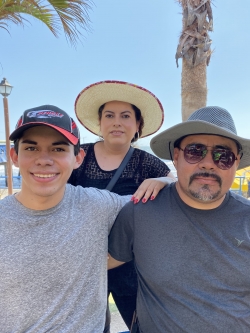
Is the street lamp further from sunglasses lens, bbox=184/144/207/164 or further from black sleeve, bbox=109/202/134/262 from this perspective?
sunglasses lens, bbox=184/144/207/164

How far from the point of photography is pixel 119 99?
2.27 metres

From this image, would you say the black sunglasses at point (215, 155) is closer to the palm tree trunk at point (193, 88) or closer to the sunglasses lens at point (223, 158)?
the sunglasses lens at point (223, 158)

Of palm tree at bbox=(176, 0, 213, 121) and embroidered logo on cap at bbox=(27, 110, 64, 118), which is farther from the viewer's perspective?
palm tree at bbox=(176, 0, 213, 121)

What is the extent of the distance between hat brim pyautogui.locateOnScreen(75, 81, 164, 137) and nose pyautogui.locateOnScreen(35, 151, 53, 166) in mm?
972

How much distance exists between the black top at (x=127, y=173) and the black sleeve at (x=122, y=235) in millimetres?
414

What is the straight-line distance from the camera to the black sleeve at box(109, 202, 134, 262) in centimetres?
167

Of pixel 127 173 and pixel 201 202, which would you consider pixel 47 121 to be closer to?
pixel 127 173

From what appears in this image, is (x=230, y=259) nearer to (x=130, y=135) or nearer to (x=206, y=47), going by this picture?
(x=130, y=135)

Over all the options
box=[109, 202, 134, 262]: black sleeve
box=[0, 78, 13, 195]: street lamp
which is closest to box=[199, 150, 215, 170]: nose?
box=[109, 202, 134, 262]: black sleeve

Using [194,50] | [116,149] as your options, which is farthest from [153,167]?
[194,50]

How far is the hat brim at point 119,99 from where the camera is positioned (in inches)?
88.0

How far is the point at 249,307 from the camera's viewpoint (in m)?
1.53

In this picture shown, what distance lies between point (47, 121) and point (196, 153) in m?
0.85

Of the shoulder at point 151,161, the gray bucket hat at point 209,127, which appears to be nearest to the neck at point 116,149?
the shoulder at point 151,161
